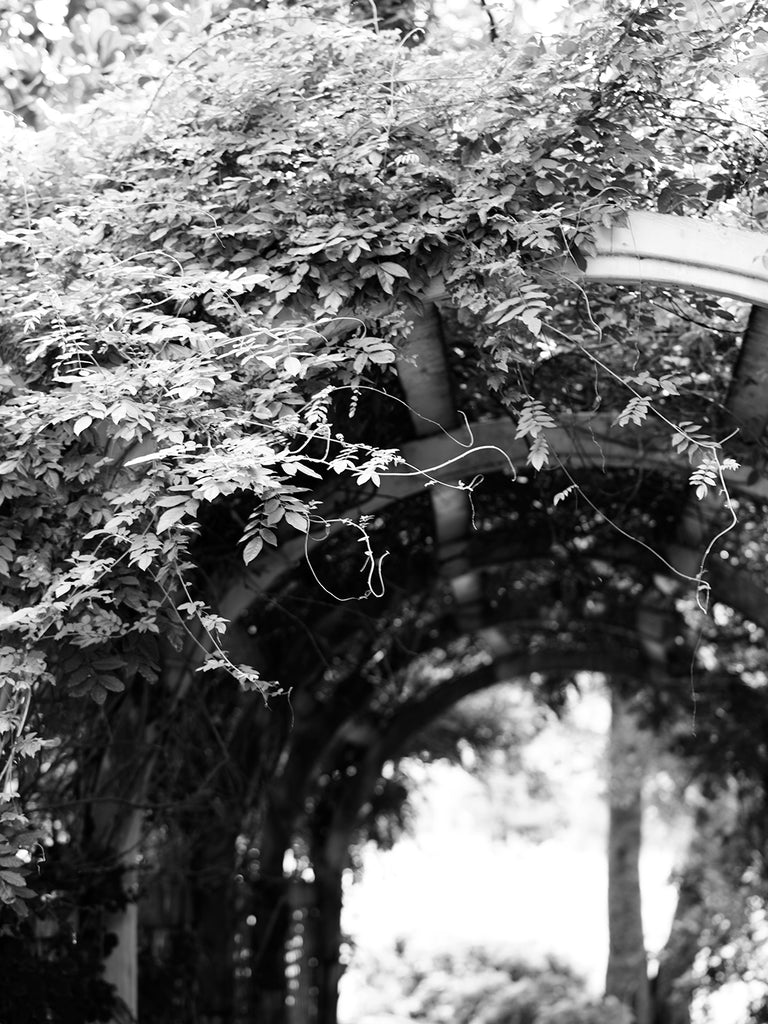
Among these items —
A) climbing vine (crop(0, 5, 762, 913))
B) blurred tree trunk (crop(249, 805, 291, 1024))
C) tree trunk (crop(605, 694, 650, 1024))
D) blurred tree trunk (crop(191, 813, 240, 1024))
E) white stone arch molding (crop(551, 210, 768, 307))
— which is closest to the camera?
climbing vine (crop(0, 5, 762, 913))

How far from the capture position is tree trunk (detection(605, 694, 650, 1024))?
9.10 meters

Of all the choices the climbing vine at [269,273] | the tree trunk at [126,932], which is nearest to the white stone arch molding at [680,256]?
the climbing vine at [269,273]

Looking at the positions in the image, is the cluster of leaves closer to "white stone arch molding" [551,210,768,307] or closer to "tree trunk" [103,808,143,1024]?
"tree trunk" [103,808,143,1024]

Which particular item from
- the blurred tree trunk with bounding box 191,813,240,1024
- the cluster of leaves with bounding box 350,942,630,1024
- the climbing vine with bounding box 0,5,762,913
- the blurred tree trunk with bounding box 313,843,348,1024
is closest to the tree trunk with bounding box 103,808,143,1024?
the blurred tree trunk with bounding box 191,813,240,1024

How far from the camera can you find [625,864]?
9.52 metres

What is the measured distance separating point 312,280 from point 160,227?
1.35ft

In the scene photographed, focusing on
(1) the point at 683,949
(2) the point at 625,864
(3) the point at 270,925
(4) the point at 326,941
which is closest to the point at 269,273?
(3) the point at 270,925

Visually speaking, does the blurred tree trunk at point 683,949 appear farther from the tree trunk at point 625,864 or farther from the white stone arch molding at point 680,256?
the white stone arch molding at point 680,256

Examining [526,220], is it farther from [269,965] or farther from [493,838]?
[493,838]

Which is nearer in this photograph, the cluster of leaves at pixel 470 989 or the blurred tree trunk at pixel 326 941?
the blurred tree trunk at pixel 326 941

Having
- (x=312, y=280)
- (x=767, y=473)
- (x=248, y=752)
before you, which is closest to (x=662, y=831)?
(x=248, y=752)

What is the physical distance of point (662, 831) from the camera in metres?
14.4

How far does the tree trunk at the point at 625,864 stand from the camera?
9102mm

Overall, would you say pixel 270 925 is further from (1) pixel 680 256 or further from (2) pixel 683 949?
(1) pixel 680 256
